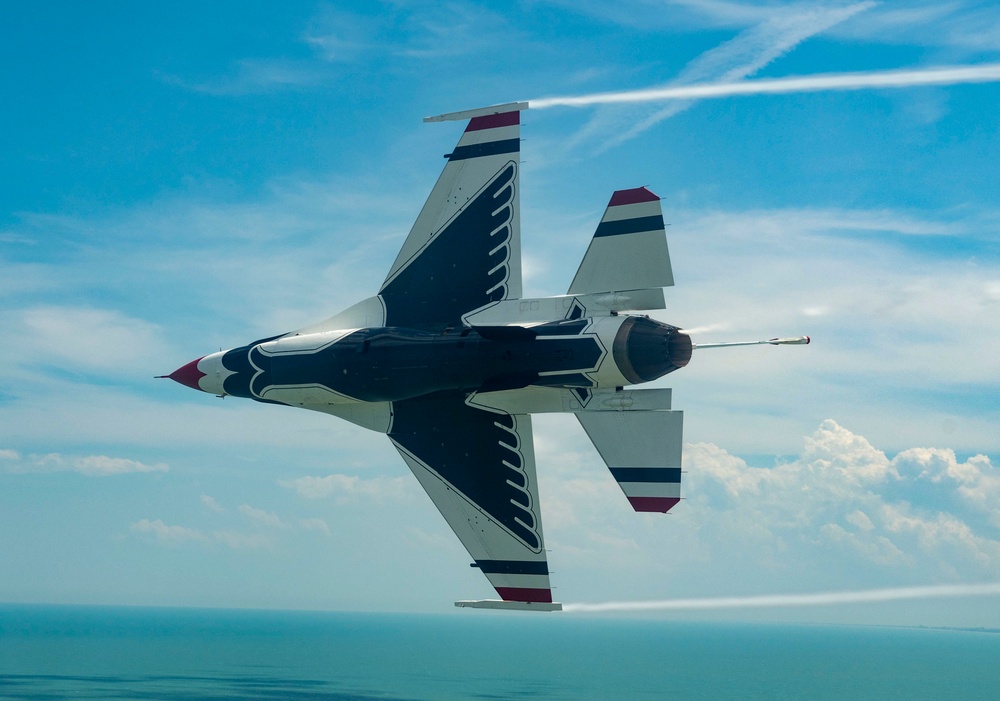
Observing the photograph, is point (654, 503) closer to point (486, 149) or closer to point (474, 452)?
point (474, 452)

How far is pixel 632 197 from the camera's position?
21.7 meters

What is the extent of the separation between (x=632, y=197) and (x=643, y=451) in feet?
21.0

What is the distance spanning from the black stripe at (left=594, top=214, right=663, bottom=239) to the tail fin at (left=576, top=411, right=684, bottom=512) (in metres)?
4.54

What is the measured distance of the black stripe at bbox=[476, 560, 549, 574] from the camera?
23.6 metres

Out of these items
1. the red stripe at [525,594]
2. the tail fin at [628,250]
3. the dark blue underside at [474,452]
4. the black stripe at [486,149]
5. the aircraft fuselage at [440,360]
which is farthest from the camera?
the black stripe at [486,149]

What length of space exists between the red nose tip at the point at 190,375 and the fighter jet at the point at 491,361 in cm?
5

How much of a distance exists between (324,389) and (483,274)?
18.5ft

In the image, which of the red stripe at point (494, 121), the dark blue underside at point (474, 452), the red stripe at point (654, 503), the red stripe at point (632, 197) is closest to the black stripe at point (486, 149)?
the red stripe at point (494, 121)

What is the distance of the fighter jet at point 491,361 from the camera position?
21.3 meters

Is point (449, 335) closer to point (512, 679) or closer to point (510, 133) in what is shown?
point (510, 133)

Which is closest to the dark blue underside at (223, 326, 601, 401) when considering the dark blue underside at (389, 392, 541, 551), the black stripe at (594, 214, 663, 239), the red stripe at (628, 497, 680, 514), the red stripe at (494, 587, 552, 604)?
the dark blue underside at (389, 392, 541, 551)

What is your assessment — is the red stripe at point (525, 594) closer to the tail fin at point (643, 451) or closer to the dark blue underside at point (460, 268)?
the tail fin at point (643, 451)

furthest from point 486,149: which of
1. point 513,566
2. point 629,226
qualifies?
point 513,566

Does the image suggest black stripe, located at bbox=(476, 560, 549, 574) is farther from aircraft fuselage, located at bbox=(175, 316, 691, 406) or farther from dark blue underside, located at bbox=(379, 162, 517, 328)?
dark blue underside, located at bbox=(379, 162, 517, 328)
